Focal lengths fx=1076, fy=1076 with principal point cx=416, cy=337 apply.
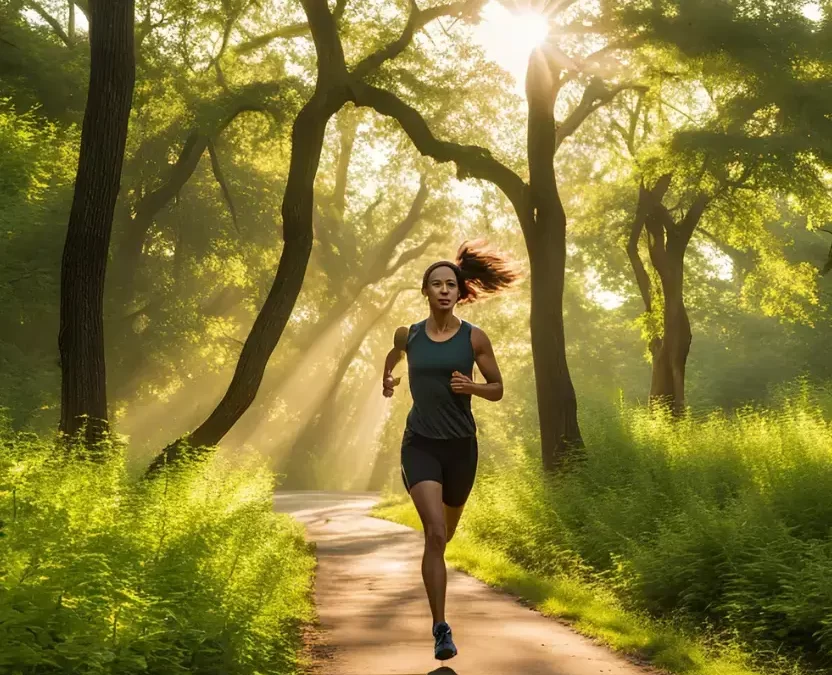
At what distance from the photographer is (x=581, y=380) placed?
63.3m

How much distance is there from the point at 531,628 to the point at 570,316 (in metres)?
60.3

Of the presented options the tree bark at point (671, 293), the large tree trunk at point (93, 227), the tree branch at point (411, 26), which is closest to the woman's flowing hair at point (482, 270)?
the large tree trunk at point (93, 227)

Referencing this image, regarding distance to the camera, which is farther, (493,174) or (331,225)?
(331,225)

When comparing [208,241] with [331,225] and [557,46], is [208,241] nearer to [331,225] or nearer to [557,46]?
[331,225]

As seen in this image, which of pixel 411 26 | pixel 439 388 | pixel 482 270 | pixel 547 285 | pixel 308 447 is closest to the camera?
pixel 439 388

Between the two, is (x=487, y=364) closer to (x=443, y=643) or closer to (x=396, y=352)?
(x=396, y=352)

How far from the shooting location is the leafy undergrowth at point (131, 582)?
16.5 ft

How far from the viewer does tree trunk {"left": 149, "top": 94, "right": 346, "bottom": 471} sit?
52.3 feet

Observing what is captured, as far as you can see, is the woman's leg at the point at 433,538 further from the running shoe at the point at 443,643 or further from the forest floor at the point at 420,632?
the forest floor at the point at 420,632

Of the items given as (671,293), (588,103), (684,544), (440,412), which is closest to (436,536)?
(440,412)

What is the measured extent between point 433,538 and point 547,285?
12434mm

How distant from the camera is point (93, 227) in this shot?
1271 cm

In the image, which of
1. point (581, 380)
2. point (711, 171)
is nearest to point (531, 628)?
point (711, 171)

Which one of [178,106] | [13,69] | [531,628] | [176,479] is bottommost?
[531,628]
